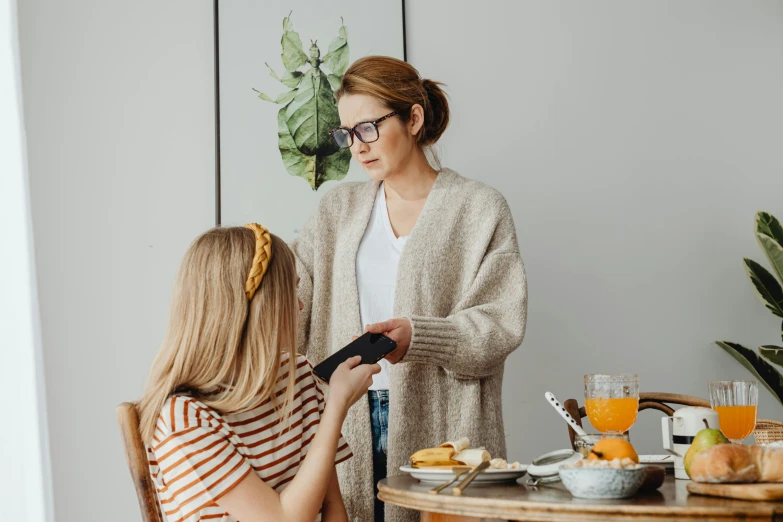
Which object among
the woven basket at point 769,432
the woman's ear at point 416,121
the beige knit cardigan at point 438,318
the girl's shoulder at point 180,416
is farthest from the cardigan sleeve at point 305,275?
the woven basket at point 769,432

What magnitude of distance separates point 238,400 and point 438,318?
577mm

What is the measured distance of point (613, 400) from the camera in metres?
1.42

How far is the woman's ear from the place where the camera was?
6.50 feet

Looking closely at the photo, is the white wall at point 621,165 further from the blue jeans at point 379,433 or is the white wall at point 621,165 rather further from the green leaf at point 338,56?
the blue jeans at point 379,433

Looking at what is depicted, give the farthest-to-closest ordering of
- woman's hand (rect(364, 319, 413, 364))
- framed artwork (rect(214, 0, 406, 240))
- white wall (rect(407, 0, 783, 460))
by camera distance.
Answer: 1. white wall (rect(407, 0, 783, 460))
2. framed artwork (rect(214, 0, 406, 240))
3. woman's hand (rect(364, 319, 413, 364))

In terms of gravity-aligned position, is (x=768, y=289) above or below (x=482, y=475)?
above

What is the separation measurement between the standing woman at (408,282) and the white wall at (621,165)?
68cm

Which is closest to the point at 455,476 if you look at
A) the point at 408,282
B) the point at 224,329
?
the point at 224,329

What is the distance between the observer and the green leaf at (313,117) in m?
2.56

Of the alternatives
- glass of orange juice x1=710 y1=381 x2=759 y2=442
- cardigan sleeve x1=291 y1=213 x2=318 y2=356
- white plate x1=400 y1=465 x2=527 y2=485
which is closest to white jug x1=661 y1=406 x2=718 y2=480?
glass of orange juice x1=710 y1=381 x2=759 y2=442

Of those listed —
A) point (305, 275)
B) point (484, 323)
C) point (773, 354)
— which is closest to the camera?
point (484, 323)

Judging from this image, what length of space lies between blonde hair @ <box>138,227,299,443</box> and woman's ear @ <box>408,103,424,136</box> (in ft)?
2.28

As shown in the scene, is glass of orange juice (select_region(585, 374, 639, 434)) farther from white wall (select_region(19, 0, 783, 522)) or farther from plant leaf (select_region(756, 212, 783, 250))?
plant leaf (select_region(756, 212, 783, 250))

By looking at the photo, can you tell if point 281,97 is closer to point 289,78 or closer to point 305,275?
point 289,78
